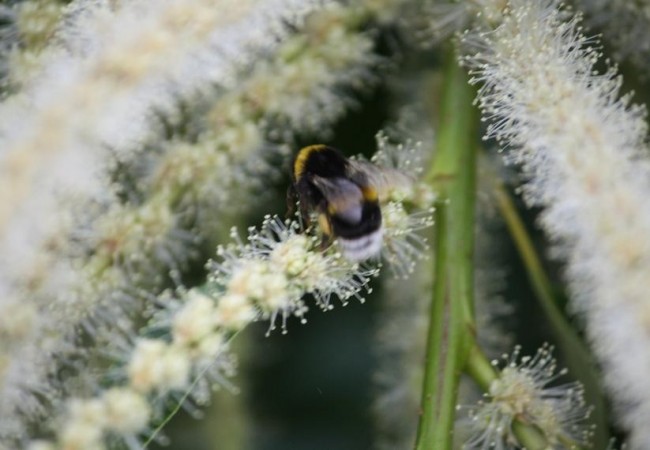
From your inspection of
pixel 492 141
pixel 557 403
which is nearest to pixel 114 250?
pixel 557 403

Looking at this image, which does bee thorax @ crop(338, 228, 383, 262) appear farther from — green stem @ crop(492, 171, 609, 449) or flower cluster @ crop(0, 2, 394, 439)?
green stem @ crop(492, 171, 609, 449)

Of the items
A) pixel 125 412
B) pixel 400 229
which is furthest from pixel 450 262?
pixel 125 412

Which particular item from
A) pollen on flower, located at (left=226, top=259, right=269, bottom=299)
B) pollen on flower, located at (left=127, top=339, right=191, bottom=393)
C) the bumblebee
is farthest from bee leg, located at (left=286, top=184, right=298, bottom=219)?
pollen on flower, located at (left=127, top=339, right=191, bottom=393)

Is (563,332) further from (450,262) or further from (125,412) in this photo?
(125,412)

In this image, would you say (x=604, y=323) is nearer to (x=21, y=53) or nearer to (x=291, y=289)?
(x=291, y=289)

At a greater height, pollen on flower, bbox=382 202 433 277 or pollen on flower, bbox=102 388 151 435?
pollen on flower, bbox=102 388 151 435

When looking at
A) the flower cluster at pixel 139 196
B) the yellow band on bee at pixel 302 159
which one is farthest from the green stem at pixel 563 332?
the yellow band on bee at pixel 302 159
